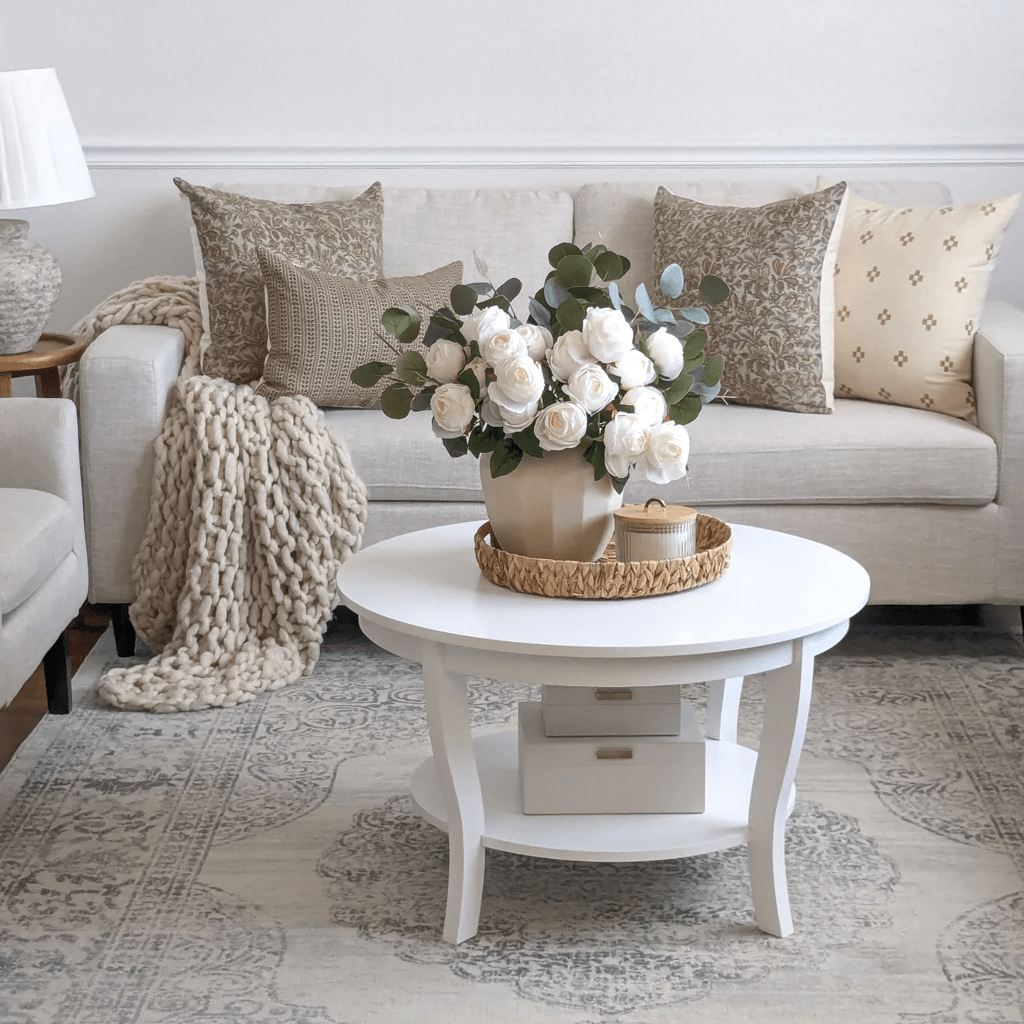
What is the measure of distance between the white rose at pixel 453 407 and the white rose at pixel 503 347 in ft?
0.21

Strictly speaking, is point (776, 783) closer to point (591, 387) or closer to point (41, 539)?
point (591, 387)

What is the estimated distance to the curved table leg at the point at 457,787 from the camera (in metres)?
1.66

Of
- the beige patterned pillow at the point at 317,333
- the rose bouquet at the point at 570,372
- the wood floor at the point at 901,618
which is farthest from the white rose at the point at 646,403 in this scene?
the wood floor at the point at 901,618

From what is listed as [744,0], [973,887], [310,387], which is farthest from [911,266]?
[973,887]

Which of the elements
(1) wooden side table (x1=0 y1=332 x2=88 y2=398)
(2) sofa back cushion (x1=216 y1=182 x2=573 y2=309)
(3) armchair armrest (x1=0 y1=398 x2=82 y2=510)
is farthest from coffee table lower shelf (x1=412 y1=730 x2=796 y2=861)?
(2) sofa back cushion (x1=216 y1=182 x2=573 y2=309)

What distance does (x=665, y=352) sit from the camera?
5.59ft

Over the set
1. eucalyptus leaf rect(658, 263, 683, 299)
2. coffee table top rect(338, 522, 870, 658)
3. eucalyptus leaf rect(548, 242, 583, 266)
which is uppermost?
eucalyptus leaf rect(548, 242, 583, 266)

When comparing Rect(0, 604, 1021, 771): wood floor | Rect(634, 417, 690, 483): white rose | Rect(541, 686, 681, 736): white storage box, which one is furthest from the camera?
Rect(0, 604, 1021, 771): wood floor

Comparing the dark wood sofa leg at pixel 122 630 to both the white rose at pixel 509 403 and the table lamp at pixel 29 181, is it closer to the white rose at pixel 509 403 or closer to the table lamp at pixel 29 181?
the table lamp at pixel 29 181

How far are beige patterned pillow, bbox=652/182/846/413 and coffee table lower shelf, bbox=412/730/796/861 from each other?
1.11 m

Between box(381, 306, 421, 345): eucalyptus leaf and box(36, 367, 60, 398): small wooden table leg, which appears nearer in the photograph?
box(381, 306, 421, 345): eucalyptus leaf

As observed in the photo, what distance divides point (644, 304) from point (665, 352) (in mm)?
66

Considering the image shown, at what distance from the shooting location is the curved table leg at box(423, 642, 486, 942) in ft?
5.44

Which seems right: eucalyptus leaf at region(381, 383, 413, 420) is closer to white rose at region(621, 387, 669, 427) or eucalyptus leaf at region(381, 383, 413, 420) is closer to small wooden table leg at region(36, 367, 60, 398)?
white rose at region(621, 387, 669, 427)
